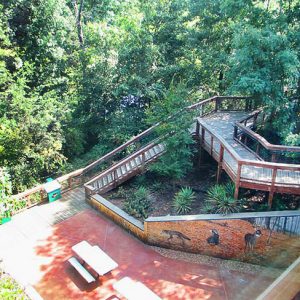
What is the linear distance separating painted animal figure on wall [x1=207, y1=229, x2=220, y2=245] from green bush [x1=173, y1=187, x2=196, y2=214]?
1.17 m

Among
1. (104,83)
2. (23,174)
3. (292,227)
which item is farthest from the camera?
(104,83)

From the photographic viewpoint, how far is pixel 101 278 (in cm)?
751

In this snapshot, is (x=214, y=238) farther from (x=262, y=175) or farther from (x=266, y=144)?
(x=266, y=144)

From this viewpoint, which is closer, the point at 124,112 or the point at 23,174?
the point at 23,174

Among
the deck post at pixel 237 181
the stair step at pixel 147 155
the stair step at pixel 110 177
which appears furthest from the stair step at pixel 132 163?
the deck post at pixel 237 181

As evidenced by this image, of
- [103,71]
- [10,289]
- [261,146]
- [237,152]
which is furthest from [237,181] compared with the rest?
[103,71]

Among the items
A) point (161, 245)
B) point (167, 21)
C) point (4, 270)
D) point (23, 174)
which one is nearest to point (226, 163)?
point (161, 245)

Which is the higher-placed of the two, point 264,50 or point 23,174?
point 264,50

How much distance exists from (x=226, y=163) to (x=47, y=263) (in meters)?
5.62

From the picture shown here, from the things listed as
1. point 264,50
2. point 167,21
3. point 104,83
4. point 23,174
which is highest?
point 167,21

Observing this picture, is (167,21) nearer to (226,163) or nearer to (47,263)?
(226,163)

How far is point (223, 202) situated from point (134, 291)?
10.8 feet

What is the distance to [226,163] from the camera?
365 inches

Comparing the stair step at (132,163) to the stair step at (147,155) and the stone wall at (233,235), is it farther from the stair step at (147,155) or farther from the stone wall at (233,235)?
the stone wall at (233,235)
